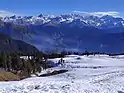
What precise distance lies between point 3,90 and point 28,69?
103m

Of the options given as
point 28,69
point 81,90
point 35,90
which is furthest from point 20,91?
point 28,69

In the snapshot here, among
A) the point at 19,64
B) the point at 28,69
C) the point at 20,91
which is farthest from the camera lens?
the point at 19,64

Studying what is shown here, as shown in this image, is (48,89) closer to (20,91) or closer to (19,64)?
(20,91)

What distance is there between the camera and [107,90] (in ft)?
99.9

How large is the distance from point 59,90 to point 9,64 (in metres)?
110

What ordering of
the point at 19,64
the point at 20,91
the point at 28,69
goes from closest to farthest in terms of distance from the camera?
the point at 20,91
the point at 28,69
the point at 19,64

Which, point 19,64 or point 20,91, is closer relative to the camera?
point 20,91

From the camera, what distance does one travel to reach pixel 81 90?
1192 inches

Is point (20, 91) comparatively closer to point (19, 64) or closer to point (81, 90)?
point (81, 90)

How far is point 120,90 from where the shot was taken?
30188 mm

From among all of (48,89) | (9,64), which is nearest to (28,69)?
(9,64)

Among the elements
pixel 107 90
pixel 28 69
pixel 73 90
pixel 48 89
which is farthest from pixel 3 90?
pixel 28 69

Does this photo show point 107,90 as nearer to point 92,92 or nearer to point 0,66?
point 92,92

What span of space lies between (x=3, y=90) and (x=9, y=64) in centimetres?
10891
